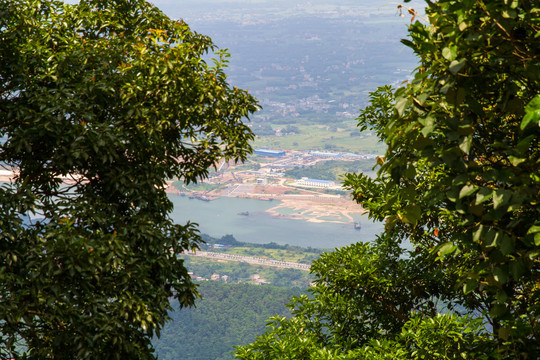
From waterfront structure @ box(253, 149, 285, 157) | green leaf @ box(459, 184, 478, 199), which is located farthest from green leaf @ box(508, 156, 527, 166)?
waterfront structure @ box(253, 149, 285, 157)

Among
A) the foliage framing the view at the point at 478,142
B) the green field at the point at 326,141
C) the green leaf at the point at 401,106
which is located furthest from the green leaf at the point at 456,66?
the green field at the point at 326,141

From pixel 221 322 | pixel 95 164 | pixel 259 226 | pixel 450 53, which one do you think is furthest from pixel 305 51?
pixel 450 53

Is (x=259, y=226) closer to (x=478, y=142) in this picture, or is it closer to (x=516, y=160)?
(x=478, y=142)

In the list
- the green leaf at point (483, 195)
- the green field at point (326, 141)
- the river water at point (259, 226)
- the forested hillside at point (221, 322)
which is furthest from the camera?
the green field at point (326, 141)

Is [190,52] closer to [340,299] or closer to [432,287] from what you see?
[340,299]

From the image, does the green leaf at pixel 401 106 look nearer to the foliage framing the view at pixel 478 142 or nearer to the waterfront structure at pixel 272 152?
the foliage framing the view at pixel 478 142

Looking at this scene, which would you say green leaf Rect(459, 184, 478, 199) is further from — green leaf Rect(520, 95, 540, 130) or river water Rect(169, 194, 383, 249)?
river water Rect(169, 194, 383, 249)

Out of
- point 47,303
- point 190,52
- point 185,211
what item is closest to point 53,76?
point 190,52
